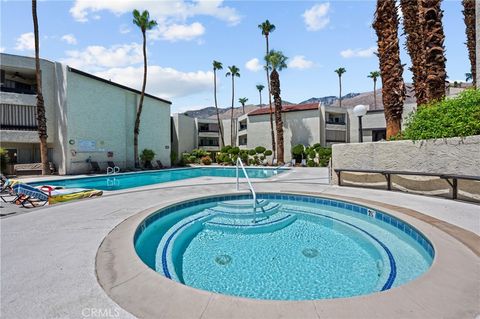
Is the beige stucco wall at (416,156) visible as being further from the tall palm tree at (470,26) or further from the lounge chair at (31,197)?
the lounge chair at (31,197)

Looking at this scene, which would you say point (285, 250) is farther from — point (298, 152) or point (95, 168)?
point (298, 152)

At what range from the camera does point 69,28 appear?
44.7ft

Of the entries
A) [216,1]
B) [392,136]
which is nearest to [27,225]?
[216,1]

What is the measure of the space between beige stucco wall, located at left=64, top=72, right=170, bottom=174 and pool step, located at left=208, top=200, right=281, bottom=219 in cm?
1771

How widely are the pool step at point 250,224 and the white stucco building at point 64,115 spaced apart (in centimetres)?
1846

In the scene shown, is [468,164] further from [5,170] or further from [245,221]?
[5,170]

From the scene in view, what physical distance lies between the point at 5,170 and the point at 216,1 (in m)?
18.3

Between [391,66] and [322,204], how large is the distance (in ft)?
27.0

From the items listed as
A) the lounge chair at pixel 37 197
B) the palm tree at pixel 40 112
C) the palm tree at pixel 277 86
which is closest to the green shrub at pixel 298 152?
the palm tree at pixel 277 86

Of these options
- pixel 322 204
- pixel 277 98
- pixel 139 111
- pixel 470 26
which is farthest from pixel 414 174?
pixel 139 111

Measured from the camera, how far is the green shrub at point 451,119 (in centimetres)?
805

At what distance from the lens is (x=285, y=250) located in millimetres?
5566

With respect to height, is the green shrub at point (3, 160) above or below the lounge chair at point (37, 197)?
above

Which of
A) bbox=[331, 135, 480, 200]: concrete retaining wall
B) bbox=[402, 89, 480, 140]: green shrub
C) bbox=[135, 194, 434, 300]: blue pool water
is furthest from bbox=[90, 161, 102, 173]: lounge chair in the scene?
bbox=[402, 89, 480, 140]: green shrub
